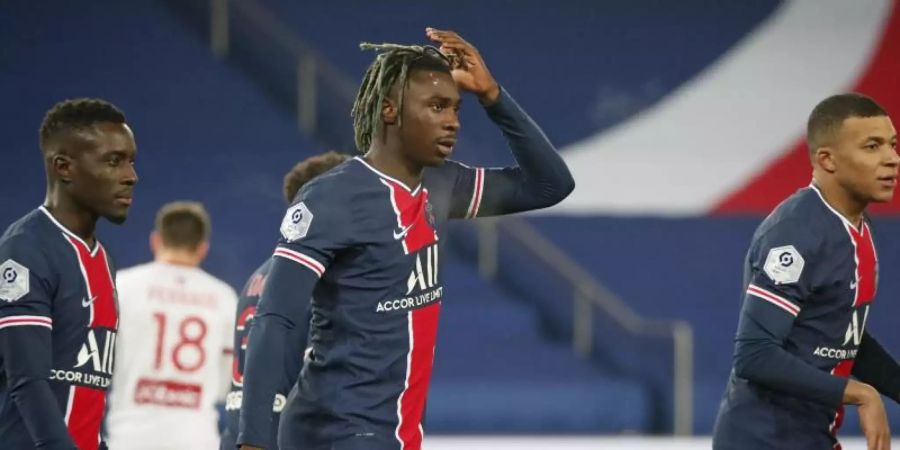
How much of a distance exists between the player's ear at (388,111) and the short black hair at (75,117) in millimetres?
725

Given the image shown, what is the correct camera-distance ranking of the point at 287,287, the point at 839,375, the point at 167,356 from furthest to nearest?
the point at 167,356 → the point at 839,375 → the point at 287,287

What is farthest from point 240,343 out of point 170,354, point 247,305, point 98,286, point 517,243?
point 517,243

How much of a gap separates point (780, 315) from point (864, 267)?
1.26ft

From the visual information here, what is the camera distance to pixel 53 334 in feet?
13.2

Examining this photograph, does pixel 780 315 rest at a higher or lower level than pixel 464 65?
lower

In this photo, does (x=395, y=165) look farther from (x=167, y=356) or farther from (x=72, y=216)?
(x=167, y=356)

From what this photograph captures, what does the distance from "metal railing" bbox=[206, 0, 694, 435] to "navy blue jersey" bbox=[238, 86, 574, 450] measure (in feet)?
26.2

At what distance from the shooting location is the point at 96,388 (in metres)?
4.14

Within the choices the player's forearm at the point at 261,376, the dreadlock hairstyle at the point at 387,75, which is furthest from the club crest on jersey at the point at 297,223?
the dreadlock hairstyle at the point at 387,75

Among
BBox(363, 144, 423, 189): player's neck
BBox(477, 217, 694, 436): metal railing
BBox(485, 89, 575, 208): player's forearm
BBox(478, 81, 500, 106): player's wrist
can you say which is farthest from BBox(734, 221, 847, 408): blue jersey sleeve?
BBox(477, 217, 694, 436): metal railing

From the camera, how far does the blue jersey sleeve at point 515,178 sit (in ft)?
14.5

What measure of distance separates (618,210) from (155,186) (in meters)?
4.07

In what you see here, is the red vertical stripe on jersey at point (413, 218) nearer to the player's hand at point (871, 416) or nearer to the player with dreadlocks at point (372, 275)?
the player with dreadlocks at point (372, 275)

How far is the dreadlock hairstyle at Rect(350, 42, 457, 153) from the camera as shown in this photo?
4.16 m
